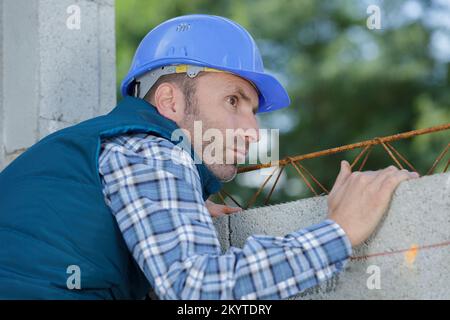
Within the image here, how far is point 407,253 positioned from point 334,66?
1079 centimetres

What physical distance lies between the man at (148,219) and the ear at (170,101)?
0.02 meters

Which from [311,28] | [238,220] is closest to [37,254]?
[238,220]

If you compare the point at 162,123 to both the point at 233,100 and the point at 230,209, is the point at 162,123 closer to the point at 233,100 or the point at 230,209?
the point at 233,100

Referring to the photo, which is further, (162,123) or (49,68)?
(49,68)

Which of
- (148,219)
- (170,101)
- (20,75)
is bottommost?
(148,219)

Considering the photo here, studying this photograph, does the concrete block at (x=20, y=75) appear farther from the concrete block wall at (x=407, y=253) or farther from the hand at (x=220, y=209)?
the concrete block wall at (x=407, y=253)

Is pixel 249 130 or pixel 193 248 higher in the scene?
pixel 249 130

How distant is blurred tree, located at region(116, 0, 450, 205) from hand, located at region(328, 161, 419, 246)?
9.53 metres

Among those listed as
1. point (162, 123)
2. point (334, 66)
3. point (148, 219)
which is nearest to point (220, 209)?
point (162, 123)

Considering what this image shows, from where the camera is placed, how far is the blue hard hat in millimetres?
2355

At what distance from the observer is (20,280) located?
1.96 meters

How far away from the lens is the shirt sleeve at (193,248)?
1.80m

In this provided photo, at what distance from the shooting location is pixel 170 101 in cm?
236
